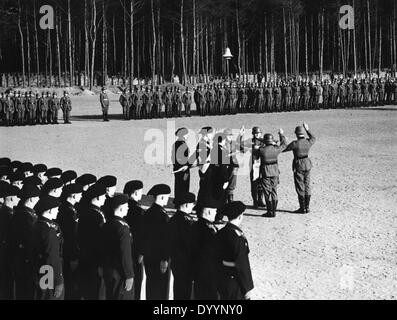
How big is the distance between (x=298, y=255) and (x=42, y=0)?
4473cm

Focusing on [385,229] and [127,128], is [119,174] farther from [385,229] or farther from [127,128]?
[127,128]

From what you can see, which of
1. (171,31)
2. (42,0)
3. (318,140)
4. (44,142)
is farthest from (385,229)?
(171,31)

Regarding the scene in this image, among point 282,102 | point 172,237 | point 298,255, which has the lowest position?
point 298,255

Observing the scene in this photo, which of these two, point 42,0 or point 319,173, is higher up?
point 42,0

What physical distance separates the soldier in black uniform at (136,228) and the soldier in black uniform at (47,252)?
42.1 inches

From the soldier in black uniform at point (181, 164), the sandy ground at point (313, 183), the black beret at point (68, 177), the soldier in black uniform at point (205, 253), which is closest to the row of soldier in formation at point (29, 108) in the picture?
the sandy ground at point (313, 183)

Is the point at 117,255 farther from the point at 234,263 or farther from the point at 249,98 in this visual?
the point at 249,98

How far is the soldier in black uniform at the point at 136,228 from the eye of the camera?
22.6 ft

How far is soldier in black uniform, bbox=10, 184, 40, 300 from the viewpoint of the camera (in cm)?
601

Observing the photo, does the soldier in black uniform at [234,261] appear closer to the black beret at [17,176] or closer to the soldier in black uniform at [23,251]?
the soldier in black uniform at [23,251]

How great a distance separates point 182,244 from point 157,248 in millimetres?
433

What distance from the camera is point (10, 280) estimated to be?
21.0ft

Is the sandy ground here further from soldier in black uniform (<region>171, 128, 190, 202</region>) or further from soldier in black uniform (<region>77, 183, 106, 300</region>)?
soldier in black uniform (<region>77, 183, 106, 300</region>)

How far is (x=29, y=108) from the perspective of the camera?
25.0 meters
